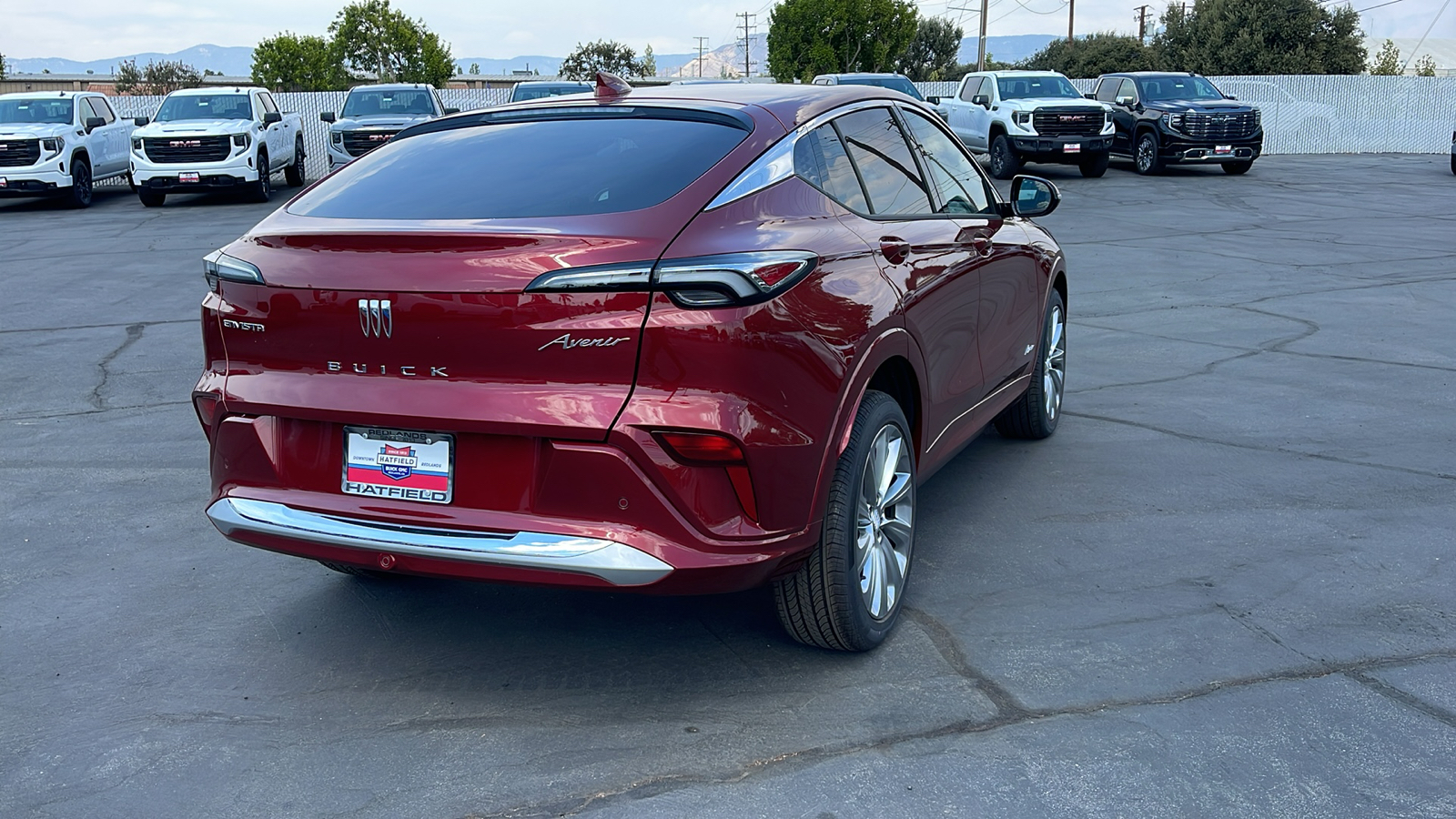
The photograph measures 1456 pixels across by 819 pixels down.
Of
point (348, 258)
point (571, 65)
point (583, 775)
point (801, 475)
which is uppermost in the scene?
point (571, 65)

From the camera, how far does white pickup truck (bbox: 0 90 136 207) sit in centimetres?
2105

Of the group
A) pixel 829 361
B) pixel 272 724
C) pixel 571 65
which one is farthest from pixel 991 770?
pixel 571 65

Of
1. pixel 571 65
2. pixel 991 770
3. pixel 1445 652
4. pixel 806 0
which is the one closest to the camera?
pixel 991 770

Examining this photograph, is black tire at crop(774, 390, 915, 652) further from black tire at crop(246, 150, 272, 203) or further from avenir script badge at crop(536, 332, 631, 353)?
black tire at crop(246, 150, 272, 203)

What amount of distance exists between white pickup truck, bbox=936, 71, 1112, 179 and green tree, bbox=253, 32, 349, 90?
129ft

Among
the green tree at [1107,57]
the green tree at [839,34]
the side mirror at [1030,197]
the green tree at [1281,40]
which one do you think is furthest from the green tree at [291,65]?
the side mirror at [1030,197]

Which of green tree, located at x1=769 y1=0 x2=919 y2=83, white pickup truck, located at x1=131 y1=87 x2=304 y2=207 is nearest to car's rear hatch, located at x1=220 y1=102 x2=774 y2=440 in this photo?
white pickup truck, located at x1=131 y1=87 x2=304 y2=207

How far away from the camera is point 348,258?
11.4 feet

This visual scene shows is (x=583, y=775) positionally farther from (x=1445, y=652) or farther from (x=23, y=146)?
(x=23, y=146)

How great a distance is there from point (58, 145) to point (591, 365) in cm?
2169

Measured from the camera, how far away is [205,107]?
2247cm

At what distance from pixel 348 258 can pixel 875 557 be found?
5.97 ft

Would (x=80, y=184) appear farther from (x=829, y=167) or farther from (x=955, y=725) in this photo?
(x=955, y=725)

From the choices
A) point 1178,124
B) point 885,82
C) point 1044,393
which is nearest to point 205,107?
point 885,82
